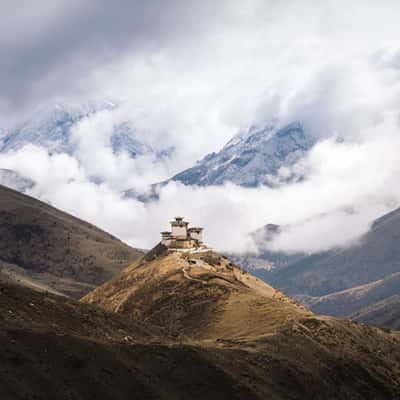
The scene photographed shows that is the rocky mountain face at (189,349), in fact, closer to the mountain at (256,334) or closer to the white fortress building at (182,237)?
the mountain at (256,334)

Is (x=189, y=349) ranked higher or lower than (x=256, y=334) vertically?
lower

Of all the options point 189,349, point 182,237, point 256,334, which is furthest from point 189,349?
point 182,237

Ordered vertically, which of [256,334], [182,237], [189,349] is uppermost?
[182,237]

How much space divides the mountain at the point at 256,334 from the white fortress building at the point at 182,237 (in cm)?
1032

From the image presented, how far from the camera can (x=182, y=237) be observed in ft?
561

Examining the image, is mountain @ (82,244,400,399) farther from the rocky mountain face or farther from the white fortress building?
the white fortress building

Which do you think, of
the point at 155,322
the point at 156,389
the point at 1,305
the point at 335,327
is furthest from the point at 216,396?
the point at 155,322

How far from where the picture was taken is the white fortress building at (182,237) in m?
168

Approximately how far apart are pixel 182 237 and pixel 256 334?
74.1m

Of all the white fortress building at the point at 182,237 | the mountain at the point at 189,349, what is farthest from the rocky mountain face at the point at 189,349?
the white fortress building at the point at 182,237

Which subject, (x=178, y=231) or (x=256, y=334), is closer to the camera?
(x=256, y=334)

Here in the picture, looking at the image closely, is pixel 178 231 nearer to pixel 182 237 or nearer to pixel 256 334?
pixel 182 237

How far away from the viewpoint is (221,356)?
7519 centimetres

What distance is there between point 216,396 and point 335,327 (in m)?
40.7
